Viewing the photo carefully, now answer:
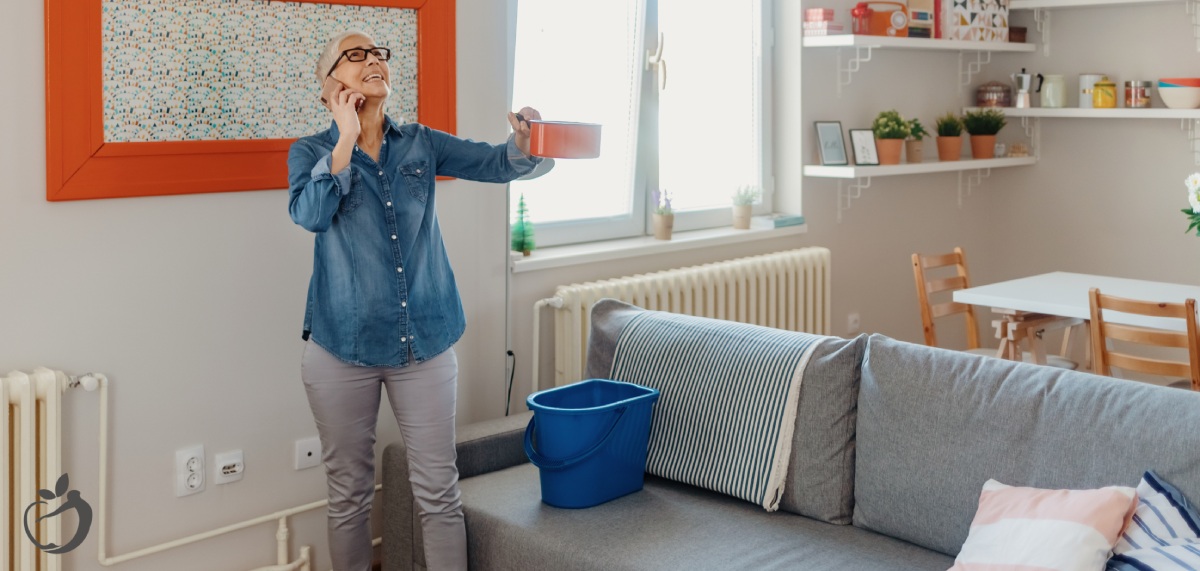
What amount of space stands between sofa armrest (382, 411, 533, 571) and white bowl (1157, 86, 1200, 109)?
308 centimetres

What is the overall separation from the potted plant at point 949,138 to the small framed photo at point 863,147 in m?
0.44

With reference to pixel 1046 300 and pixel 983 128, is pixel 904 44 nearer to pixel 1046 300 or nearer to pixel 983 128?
pixel 983 128

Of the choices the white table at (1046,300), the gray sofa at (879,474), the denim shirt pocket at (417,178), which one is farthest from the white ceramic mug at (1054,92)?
the denim shirt pocket at (417,178)

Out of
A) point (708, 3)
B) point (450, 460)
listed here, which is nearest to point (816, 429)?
point (450, 460)

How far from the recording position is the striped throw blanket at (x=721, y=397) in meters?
2.60

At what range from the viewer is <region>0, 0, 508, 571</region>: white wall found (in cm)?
245

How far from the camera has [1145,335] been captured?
3.27m

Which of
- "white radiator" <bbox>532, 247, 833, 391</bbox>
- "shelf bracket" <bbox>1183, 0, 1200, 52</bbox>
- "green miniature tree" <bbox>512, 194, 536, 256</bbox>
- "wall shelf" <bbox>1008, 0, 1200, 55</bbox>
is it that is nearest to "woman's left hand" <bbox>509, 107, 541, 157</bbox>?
"white radiator" <bbox>532, 247, 833, 391</bbox>


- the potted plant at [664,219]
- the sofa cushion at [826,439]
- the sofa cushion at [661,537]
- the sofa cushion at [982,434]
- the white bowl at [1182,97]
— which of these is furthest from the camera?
the white bowl at [1182,97]

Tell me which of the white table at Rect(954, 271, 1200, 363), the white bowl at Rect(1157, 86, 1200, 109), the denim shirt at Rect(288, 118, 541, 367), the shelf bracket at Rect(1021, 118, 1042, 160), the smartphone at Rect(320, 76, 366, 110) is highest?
the white bowl at Rect(1157, 86, 1200, 109)

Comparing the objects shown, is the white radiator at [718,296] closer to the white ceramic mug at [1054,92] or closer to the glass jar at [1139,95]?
the white ceramic mug at [1054,92]

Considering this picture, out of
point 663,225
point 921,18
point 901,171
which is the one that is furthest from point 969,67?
point 663,225

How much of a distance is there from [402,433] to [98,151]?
0.90m

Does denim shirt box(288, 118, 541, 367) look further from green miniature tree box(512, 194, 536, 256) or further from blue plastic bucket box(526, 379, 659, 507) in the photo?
green miniature tree box(512, 194, 536, 256)
